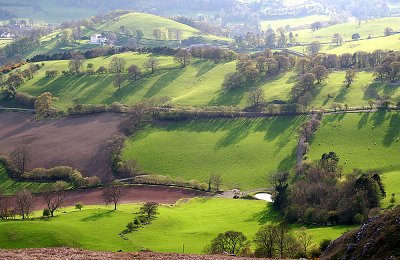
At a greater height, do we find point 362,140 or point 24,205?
point 362,140

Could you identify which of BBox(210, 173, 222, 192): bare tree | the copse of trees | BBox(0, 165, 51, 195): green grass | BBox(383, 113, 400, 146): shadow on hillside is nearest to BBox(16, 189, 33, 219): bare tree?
BBox(0, 165, 51, 195): green grass

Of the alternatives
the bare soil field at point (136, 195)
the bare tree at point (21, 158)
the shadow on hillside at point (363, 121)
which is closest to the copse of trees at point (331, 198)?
the bare soil field at point (136, 195)

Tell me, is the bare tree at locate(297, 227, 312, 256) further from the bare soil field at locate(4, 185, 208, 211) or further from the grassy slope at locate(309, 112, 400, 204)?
the bare soil field at locate(4, 185, 208, 211)

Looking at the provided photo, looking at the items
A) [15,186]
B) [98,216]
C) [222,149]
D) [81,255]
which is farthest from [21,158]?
[81,255]

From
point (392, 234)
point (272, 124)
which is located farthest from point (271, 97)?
point (392, 234)

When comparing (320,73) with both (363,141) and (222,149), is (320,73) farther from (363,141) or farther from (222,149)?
(222,149)

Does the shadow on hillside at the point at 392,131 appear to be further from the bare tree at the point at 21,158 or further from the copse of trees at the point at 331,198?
the bare tree at the point at 21,158
